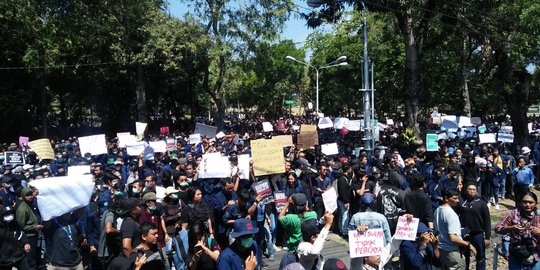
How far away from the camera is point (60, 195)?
6.36 meters

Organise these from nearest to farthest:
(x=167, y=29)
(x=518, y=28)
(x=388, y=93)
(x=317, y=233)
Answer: (x=317, y=233)
(x=518, y=28)
(x=167, y=29)
(x=388, y=93)

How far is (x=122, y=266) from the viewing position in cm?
474

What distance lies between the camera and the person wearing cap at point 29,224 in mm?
7262

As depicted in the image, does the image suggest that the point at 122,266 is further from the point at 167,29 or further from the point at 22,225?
the point at 167,29

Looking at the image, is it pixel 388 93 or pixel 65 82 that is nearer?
pixel 65 82

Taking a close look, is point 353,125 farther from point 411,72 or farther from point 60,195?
point 60,195

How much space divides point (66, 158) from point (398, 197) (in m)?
11.6

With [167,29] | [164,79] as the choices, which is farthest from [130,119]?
[167,29]

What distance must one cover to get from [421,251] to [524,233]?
3.98 feet

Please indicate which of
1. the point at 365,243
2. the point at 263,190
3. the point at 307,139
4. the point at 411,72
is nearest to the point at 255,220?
the point at 263,190

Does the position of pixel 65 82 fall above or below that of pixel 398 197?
above

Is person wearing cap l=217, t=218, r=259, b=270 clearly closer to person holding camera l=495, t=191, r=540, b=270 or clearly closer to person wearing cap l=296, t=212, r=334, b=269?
person wearing cap l=296, t=212, r=334, b=269

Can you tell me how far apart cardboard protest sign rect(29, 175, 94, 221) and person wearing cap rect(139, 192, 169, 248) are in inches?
31.2

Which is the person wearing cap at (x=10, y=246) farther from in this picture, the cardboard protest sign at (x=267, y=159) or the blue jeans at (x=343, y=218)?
the blue jeans at (x=343, y=218)
